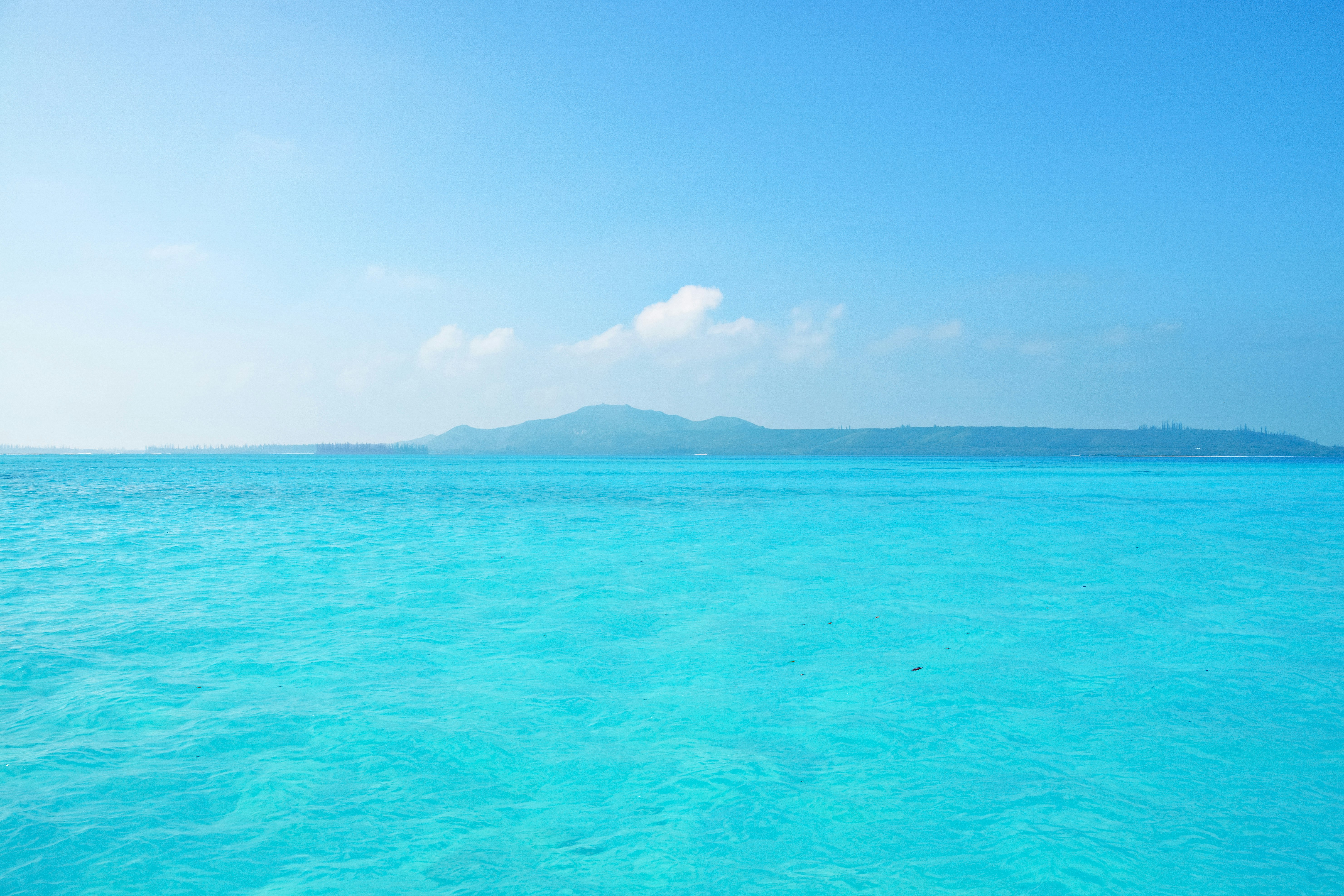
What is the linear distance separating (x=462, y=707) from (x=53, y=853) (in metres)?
3.33

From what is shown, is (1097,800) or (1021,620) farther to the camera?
(1021,620)

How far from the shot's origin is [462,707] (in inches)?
290

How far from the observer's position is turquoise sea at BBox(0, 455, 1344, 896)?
4559 mm

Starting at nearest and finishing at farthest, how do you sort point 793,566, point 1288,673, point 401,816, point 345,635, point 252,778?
point 401,816 → point 252,778 → point 1288,673 → point 345,635 → point 793,566

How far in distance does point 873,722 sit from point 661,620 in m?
5.05

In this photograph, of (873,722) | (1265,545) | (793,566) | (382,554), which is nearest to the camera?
(873,722)

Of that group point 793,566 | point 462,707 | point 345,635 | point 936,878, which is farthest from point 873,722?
point 793,566

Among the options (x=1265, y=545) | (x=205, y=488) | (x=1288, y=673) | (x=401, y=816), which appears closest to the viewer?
(x=401, y=816)

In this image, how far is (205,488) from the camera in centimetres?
5566

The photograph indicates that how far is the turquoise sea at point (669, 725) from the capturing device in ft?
15.0

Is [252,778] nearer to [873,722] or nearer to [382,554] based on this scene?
[873,722]

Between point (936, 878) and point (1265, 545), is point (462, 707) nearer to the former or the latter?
point (936, 878)

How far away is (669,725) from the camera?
693cm

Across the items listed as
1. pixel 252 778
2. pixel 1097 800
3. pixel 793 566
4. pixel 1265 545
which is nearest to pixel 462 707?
pixel 252 778
